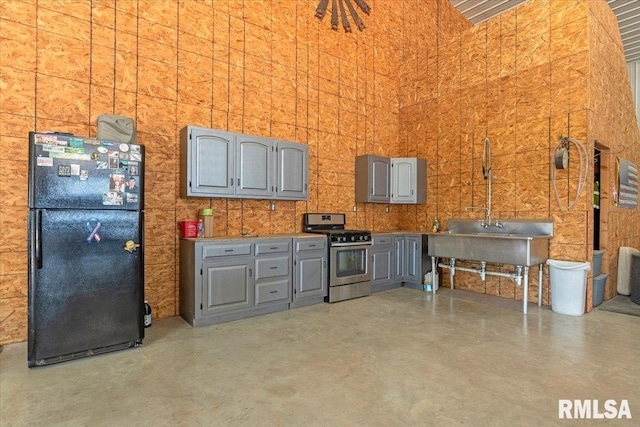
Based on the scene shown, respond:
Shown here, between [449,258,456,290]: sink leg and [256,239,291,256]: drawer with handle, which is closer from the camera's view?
[256,239,291,256]: drawer with handle

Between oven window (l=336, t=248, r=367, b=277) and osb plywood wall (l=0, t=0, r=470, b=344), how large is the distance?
2.88 ft

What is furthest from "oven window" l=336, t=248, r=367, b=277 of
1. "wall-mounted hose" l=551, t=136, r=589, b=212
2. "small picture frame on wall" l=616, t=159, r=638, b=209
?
"small picture frame on wall" l=616, t=159, r=638, b=209

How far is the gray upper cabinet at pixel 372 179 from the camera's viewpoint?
5.88 m

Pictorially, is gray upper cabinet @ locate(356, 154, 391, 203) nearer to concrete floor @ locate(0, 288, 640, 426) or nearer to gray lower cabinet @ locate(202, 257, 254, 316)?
concrete floor @ locate(0, 288, 640, 426)

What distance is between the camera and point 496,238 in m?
4.52

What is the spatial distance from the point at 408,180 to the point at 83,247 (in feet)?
15.8

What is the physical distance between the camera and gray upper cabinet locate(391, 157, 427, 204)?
610 cm

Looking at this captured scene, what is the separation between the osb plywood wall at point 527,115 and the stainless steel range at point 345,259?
167cm

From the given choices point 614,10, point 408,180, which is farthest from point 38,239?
point 614,10

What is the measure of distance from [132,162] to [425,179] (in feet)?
15.5

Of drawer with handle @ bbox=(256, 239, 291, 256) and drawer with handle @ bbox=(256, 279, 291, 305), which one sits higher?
drawer with handle @ bbox=(256, 239, 291, 256)

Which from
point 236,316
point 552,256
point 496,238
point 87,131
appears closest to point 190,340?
point 236,316

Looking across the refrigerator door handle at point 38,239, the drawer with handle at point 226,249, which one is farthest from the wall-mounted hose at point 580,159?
the refrigerator door handle at point 38,239

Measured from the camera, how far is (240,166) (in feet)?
14.3
